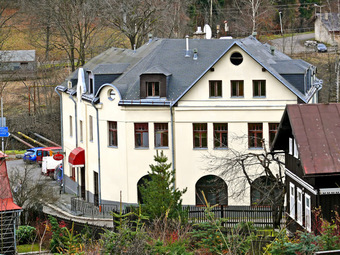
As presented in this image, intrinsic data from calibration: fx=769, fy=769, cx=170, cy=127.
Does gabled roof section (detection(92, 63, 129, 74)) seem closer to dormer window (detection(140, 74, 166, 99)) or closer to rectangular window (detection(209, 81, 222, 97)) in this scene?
dormer window (detection(140, 74, 166, 99))

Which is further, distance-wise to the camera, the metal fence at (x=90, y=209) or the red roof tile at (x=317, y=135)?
the metal fence at (x=90, y=209)

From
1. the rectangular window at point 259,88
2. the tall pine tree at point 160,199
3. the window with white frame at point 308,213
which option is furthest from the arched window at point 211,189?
the window with white frame at point 308,213

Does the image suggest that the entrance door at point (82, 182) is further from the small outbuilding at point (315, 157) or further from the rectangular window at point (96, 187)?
the small outbuilding at point (315, 157)

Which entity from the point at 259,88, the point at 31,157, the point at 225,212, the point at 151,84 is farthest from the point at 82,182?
the point at 31,157

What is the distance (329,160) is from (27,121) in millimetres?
48541

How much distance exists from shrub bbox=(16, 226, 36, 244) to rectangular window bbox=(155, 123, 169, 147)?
7493mm

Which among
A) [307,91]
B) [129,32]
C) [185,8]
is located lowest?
[307,91]

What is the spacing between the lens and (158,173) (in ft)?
92.0

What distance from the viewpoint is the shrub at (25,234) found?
110 ft

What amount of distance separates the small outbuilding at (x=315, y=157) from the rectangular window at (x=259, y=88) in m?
9.33

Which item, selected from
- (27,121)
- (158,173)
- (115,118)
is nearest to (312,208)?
(158,173)

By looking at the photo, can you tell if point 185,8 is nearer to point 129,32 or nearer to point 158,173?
point 129,32

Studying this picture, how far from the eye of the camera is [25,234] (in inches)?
1340

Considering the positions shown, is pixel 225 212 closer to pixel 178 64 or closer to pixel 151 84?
pixel 151 84
